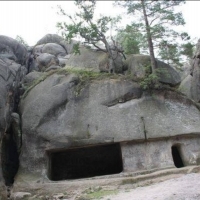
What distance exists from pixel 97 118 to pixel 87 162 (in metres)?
4.37

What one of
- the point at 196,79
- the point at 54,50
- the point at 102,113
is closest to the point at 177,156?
the point at 102,113

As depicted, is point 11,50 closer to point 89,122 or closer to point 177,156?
point 89,122

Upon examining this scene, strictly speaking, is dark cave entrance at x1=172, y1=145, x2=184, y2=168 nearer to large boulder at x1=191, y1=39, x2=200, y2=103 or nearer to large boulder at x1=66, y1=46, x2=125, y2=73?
large boulder at x1=191, y1=39, x2=200, y2=103

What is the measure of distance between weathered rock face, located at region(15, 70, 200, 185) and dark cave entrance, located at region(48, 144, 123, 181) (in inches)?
122

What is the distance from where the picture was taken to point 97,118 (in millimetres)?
12305

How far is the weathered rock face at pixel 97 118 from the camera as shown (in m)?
12.0

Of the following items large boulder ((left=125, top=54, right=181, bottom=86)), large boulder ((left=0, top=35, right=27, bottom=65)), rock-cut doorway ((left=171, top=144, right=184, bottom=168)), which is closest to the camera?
rock-cut doorway ((left=171, top=144, right=184, bottom=168))

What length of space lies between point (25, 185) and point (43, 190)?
770 mm

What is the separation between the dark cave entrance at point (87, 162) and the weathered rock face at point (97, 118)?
3092 mm

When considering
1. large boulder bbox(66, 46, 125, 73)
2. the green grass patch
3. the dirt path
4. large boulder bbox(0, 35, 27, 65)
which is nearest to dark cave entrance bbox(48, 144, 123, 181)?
the green grass patch

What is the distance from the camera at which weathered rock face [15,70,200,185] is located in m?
12.0

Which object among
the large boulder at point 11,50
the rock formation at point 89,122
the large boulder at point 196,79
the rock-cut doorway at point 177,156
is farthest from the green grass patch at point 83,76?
the large boulder at point 196,79

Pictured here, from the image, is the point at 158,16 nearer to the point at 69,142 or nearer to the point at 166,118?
the point at 166,118

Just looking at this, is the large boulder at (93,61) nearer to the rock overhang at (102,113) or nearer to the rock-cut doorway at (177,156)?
the rock overhang at (102,113)
